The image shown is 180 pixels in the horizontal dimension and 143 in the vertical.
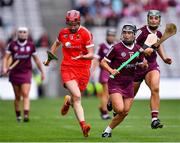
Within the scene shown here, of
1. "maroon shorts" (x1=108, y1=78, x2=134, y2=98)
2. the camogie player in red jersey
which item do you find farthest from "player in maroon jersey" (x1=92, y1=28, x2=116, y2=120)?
"maroon shorts" (x1=108, y1=78, x2=134, y2=98)

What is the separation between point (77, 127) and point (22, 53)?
3.79 meters

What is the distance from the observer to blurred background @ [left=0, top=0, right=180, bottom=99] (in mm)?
42438

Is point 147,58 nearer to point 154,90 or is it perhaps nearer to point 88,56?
point 154,90

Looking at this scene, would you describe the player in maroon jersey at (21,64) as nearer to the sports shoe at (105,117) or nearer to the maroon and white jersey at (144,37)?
the sports shoe at (105,117)

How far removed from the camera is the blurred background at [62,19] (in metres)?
42.4

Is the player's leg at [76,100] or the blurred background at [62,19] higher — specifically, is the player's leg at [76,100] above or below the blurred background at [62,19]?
above

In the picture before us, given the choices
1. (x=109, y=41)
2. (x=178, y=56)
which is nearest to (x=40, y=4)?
(x=178, y=56)

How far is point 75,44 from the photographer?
19922mm

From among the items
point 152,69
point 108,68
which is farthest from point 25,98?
point 108,68

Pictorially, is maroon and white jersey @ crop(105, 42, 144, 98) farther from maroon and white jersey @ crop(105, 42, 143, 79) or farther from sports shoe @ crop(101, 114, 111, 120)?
sports shoe @ crop(101, 114, 111, 120)

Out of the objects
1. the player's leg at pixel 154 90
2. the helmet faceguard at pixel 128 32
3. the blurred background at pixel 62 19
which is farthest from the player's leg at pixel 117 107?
the blurred background at pixel 62 19

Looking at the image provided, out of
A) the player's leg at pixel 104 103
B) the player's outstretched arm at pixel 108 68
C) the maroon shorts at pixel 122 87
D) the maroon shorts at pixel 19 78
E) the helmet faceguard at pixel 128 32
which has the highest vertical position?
the helmet faceguard at pixel 128 32

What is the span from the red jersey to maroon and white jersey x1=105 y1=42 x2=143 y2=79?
1.02 m

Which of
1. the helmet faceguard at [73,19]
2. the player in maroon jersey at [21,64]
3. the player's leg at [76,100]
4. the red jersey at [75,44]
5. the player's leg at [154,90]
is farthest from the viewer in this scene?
the player in maroon jersey at [21,64]
